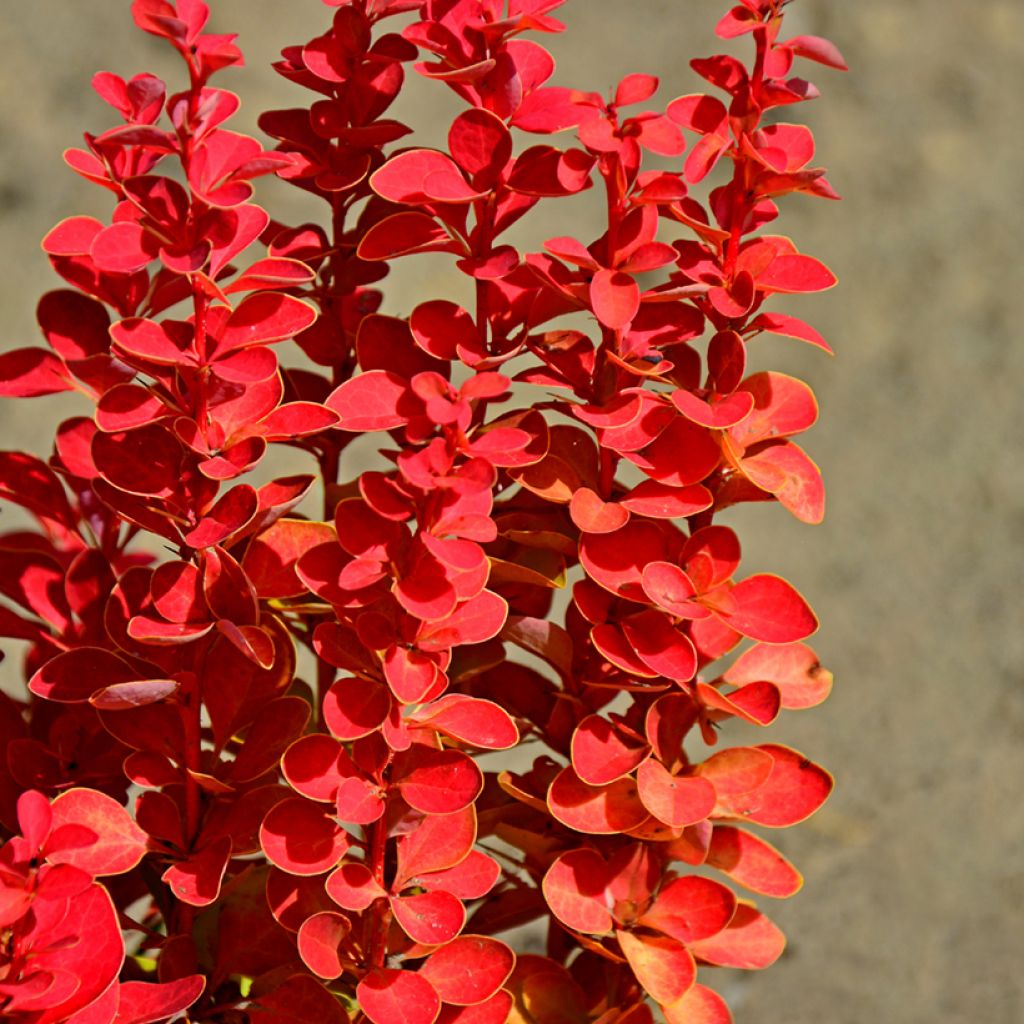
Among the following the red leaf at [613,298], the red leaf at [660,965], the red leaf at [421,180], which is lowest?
the red leaf at [660,965]

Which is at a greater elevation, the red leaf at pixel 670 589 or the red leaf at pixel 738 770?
the red leaf at pixel 670 589

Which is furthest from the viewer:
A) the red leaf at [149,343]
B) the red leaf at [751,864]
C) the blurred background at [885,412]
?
the blurred background at [885,412]

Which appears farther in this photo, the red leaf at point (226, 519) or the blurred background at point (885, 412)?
the blurred background at point (885, 412)

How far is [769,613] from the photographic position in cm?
46

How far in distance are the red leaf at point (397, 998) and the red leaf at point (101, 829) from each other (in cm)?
8

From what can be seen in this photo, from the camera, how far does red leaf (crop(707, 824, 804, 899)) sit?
500 millimetres

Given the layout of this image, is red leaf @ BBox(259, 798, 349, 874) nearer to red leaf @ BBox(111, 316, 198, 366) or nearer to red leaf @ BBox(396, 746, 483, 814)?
red leaf @ BBox(396, 746, 483, 814)

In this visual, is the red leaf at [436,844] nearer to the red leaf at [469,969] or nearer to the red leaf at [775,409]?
the red leaf at [469,969]

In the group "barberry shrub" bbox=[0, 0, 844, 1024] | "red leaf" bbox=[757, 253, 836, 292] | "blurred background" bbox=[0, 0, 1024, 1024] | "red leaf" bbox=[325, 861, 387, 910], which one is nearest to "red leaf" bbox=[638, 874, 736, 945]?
"barberry shrub" bbox=[0, 0, 844, 1024]

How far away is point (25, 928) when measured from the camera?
39 centimetres

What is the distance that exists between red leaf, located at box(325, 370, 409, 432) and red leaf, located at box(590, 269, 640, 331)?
66mm

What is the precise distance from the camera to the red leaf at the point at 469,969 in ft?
1.45

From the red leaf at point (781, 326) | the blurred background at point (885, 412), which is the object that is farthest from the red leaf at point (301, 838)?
the blurred background at point (885, 412)

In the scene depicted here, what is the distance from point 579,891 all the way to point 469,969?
5 cm
